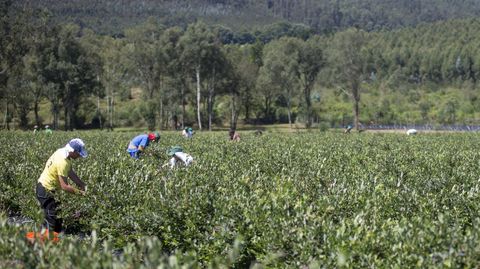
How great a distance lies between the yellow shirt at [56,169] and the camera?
933 centimetres

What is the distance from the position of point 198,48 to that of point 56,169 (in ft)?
189

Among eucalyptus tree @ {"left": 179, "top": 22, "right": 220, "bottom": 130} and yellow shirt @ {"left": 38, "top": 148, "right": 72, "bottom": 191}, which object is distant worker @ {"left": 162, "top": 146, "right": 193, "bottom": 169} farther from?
eucalyptus tree @ {"left": 179, "top": 22, "right": 220, "bottom": 130}

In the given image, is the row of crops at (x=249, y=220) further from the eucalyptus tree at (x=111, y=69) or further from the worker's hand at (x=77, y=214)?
the eucalyptus tree at (x=111, y=69)

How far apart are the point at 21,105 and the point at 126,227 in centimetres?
6707

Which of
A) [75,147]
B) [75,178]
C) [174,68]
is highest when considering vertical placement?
[174,68]

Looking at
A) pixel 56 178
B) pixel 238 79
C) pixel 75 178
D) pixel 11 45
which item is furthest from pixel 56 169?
pixel 238 79

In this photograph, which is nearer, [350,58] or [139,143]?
[139,143]

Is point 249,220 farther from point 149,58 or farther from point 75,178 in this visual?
point 149,58

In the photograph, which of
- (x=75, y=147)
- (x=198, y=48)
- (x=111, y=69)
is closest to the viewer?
(x=75, y=147)

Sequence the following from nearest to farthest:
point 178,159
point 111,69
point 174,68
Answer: point 178,159, point 174,68, point 111,69

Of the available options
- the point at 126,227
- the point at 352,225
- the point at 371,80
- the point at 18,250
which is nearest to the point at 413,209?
the point at 352,225

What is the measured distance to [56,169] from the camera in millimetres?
9461

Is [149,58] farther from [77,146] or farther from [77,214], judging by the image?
[77,146]

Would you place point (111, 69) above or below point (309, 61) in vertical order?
below
